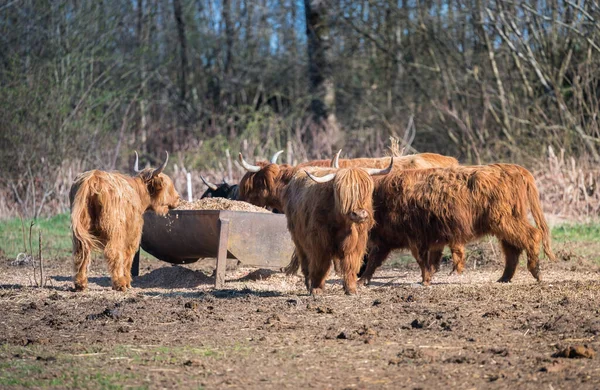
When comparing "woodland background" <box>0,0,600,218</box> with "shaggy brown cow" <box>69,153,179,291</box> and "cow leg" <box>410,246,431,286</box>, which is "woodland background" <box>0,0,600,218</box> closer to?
"cow leg" <box>410,246,431,286</box>

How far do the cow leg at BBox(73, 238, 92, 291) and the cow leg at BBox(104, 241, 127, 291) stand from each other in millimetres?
185

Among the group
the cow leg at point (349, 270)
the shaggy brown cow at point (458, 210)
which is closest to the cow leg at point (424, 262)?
the shaggy brown cow at point (458, 210)

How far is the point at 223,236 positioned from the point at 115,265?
1.11 m

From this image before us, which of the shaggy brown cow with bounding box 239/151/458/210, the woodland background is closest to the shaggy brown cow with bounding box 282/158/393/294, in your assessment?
the shaggy brown cow with bounding box 239/151/458/210

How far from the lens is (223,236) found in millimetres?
9148

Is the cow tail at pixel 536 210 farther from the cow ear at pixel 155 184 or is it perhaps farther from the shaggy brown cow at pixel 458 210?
the cow ear at pixel 155 184

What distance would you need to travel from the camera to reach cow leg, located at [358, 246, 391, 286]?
931 cm

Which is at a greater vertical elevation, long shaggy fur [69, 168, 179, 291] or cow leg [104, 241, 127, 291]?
long shaggy fur [69, 168, 179, 291]

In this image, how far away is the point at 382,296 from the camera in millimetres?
7855

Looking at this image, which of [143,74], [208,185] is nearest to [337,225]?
[208,185]

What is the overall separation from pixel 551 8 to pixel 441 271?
979 cm

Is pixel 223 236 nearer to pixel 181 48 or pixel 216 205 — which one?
pixel 216 205

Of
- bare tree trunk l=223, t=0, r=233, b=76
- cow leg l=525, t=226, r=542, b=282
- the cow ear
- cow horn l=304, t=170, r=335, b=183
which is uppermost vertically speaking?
bare tree trunk l=223, t=0, r=233, b=76

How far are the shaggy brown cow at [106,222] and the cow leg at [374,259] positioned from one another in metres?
2.33
